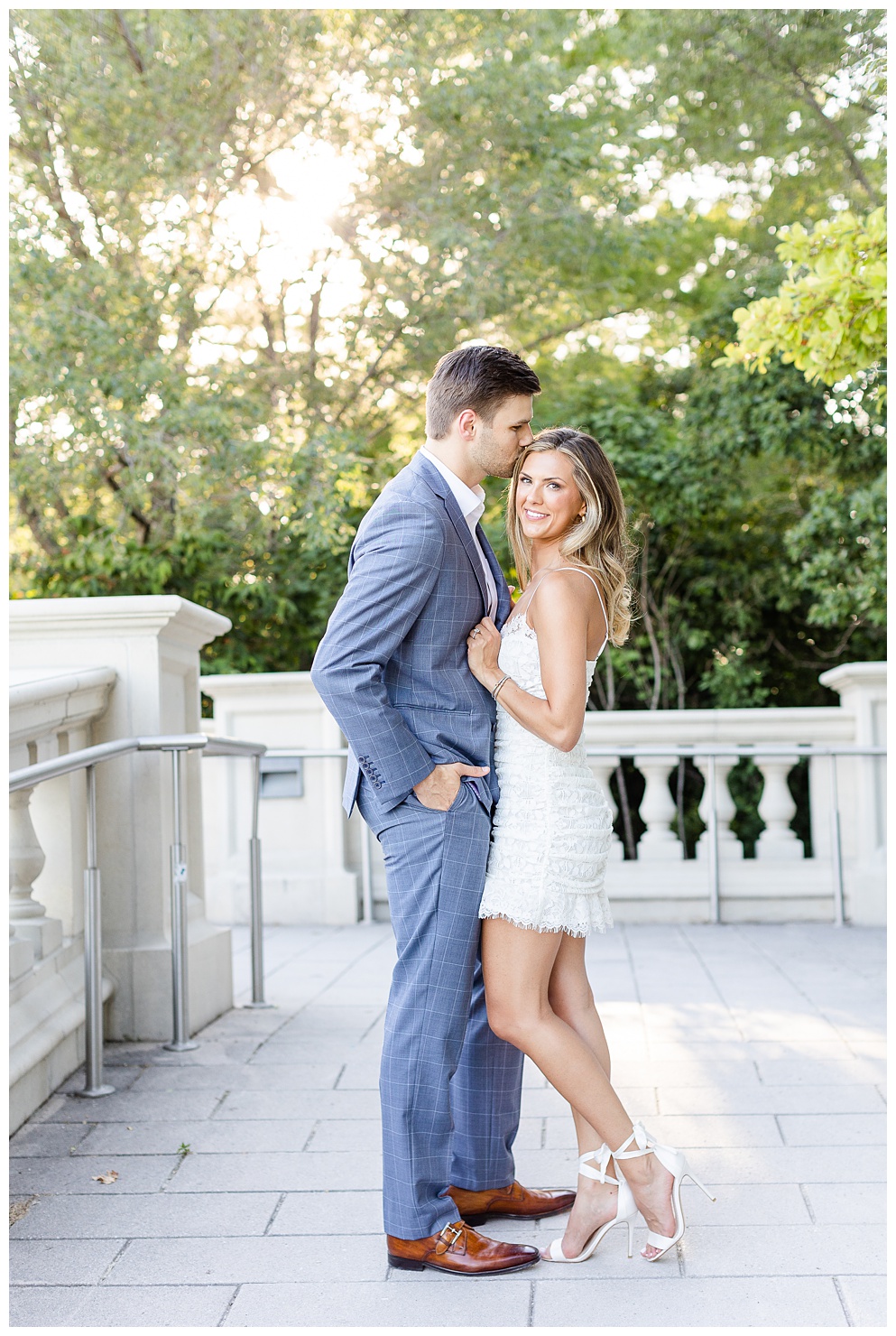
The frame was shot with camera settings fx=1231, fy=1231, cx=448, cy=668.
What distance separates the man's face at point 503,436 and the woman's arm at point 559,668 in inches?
11.4

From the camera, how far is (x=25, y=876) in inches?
148

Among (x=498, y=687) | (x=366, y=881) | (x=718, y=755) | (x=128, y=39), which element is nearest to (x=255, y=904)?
(x=366, y=881)

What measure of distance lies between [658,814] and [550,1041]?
16.2 ft

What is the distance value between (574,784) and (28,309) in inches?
353

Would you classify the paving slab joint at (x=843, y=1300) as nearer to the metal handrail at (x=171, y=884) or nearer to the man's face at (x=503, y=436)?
the man's face at (x=503, y=436)

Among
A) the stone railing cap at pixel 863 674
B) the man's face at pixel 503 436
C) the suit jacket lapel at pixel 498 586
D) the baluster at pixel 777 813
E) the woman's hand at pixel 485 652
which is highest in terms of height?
the man's face at pixel 503 436

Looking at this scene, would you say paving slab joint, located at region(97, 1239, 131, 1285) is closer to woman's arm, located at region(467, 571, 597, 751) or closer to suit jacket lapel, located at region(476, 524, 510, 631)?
woman's arm, located at region(467, 571, 597, 751)

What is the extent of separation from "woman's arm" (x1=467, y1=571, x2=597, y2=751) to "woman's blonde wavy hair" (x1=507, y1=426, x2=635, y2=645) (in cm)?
8

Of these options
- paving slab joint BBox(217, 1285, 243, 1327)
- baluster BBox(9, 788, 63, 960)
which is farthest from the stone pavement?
baluster BBox(9, 788, 63, 960)

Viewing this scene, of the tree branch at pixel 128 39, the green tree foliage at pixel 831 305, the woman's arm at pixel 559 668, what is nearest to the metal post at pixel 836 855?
the green tree foliage at pixel 831 305

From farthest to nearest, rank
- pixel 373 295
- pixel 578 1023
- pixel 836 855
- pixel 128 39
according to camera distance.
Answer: pixel 373 295, pixel 128 39, pixel 836 855, pixel 578 1023

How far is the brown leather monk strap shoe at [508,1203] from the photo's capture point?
9.08 feet

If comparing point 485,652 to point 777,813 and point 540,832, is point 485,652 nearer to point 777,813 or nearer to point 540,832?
point 540,832

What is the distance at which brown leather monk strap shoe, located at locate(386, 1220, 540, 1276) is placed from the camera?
247cm
